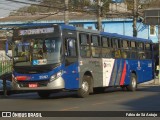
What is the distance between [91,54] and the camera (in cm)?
2195

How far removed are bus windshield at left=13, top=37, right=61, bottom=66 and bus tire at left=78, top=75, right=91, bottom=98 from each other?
7.09 feet

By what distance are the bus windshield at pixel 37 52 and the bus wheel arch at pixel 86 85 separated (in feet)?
7.08

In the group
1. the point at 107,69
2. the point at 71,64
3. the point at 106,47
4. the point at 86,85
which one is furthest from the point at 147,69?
the point at 71,64

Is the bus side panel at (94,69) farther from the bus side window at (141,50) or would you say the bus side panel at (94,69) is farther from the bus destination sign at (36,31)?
the bus side window at (141,50)

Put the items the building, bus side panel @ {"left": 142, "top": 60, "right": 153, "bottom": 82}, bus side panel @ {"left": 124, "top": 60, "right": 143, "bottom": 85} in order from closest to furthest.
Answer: bus side panel @ {"left": 124, "top": 60, "right": 143, "bottom": 85} → bus side panel @ {"left": 142, "top": 60, "right": 153, "bottom": 82} → the building

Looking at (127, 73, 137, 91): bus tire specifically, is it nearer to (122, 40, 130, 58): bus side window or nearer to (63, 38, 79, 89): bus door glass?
(122, 40, 130, 58): bus side window

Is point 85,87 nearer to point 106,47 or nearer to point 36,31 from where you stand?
point 106,47

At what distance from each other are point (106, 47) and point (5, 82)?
5315 millimetres

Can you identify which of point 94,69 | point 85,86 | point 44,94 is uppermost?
point 94,69

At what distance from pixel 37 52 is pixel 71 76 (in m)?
1.78

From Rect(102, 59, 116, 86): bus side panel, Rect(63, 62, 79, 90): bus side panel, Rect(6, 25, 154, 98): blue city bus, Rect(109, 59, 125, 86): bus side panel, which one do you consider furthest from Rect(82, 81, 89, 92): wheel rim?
Rect(109, 59, 125, 86): bus side panel

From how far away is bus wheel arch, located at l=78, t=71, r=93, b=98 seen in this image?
821 inches

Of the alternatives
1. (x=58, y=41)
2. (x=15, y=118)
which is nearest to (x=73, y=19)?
(x=58, y=41)

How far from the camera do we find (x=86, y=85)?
2125cm
